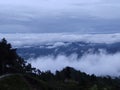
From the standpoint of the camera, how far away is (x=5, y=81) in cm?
4594

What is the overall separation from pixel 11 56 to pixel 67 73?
14883 millimetres

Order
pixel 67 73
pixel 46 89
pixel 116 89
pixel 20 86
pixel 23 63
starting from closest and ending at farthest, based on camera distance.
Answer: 1. pixel 20 86
2. pixel 46 89
3. pixel 116 89
4. pixel 67 73
5. pixel 23 63

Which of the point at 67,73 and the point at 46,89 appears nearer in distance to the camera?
the point at 46,89

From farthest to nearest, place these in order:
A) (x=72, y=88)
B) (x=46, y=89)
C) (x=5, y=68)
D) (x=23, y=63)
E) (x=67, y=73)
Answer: (x=23, y=63)
(x=67, y=73)
(x=5, y=68)
(x=72, y=88)
(x=46, y=89)

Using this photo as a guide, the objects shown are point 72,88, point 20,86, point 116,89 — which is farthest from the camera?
point 116,89

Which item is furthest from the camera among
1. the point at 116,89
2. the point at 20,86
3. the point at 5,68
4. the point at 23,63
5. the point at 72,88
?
the point at 23,63

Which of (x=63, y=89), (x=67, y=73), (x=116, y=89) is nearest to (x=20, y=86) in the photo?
(x=63, y=89)

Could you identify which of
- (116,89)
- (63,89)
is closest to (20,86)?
(63,89)

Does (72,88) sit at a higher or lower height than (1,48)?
lower

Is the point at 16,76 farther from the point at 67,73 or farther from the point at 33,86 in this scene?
the point at 67,73

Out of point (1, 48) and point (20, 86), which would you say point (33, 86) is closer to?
point (20, 86)

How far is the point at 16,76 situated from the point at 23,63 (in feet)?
161

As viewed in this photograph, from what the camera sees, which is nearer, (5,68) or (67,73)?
(5,68)

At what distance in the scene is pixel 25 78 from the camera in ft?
157
